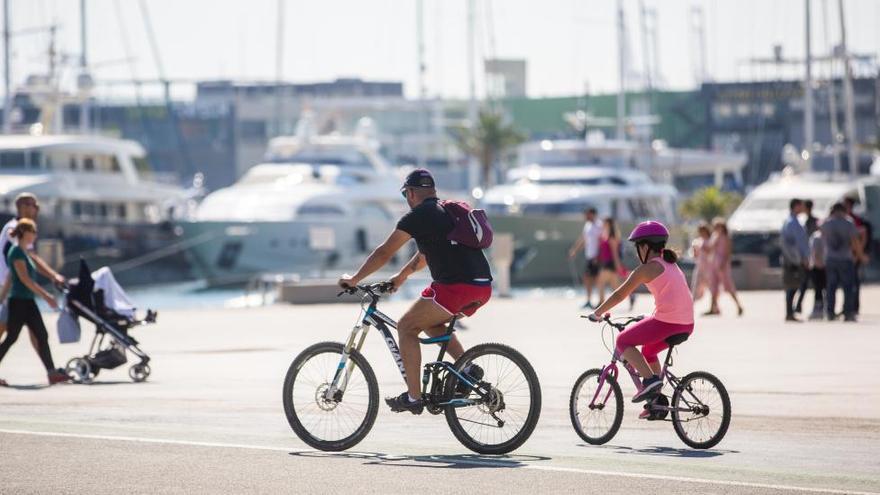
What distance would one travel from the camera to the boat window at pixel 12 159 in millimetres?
59469

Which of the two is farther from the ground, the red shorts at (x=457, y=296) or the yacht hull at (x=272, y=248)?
the red shorts at (x=457, y=296)

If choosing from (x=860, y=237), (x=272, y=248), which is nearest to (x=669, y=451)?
(x=860, y=237)

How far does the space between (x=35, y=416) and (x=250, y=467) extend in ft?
12.6

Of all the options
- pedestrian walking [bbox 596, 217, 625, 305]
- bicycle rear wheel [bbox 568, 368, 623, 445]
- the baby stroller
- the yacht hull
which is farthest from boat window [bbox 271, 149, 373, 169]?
bicycle rear wheel [bbox 568, 368, 623, 445]

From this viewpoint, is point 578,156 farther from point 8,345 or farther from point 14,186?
point 8,345

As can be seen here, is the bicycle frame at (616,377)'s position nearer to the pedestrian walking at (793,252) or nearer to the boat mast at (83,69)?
the pedestrian walking at (793,252)

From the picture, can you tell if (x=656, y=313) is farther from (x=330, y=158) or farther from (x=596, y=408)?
(x=330, y=158)

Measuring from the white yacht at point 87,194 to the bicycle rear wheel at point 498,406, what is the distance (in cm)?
4684

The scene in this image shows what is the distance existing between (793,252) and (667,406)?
46.9 ft

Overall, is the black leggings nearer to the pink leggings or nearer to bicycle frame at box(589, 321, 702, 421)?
bicycle frame at box(589, 321, 702, 421)

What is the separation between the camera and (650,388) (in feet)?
36.4

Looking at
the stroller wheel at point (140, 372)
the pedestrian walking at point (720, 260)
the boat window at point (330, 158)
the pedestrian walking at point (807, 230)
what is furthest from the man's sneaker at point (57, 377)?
the boat window at point (330, 158)

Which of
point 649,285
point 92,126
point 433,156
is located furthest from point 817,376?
point 92,126

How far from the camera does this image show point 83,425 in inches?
497
